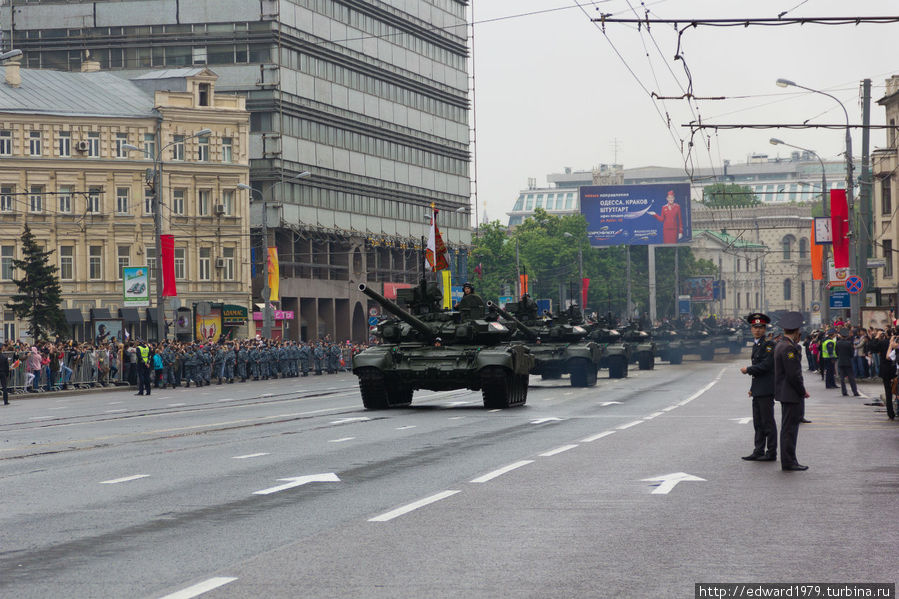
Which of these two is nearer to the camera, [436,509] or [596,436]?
[436,509]

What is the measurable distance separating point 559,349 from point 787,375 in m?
25.2

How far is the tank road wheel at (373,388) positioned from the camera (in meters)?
28.1

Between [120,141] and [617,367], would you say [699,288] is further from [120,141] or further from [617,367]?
[617,367]

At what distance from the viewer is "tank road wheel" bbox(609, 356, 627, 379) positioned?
47.6 meters

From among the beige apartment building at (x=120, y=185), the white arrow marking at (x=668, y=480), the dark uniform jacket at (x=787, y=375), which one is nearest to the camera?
the white arrow marking at (x=668, y=480)

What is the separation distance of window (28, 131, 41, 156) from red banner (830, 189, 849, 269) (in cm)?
3759

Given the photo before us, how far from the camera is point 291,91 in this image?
7806 cm

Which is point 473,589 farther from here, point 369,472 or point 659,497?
point 369,472

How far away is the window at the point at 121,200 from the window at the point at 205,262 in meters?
4.39

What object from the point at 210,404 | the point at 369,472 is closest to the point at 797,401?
the point at 369,472

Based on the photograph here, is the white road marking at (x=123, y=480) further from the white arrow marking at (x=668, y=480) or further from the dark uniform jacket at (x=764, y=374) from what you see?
the dark uniform jacket at (x=764, y=374)

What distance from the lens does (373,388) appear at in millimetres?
28312

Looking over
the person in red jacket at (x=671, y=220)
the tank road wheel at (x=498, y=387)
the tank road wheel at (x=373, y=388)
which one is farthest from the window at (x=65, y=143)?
the tank road wheel at (x=498, y=387)

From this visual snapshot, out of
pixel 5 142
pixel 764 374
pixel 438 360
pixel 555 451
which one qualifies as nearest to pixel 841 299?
pixel 438 360
